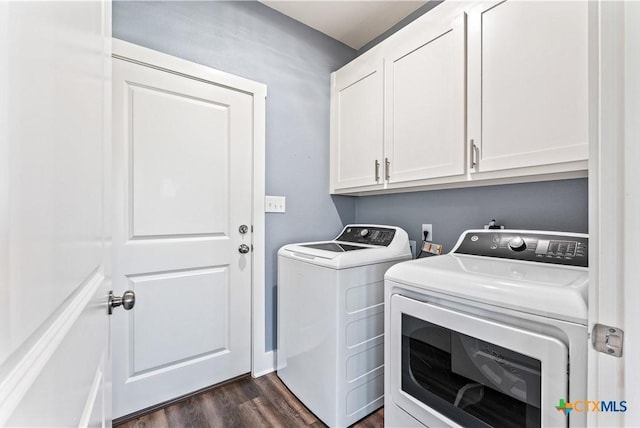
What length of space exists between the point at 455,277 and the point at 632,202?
58 cm

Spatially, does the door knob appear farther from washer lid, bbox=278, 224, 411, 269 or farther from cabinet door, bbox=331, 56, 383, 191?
cabinet door, bbox=331, 56, 383, 191

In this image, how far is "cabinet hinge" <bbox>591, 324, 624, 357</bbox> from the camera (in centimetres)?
49

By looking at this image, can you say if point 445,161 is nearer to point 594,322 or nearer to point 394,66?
point 394,66

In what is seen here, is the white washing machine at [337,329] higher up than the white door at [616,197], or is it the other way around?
the white door at [616,197]

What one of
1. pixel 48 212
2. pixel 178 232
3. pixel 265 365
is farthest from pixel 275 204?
pixel 48 212

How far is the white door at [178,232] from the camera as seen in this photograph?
4.89 ft

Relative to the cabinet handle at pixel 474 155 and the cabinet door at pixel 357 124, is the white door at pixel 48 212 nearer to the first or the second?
the cabinet handle at pixel 474 155

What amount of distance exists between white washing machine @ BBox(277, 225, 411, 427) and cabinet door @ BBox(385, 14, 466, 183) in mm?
543

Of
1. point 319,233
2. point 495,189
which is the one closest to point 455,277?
point 495,189

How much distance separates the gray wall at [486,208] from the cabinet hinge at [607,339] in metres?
1.05

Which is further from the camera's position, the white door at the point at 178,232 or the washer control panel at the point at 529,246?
the white door at the point at 178,232

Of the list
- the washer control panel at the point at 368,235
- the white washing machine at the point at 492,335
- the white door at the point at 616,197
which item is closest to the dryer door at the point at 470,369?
the white washing machine at the point at 492,335

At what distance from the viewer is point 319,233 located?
7.34 ft

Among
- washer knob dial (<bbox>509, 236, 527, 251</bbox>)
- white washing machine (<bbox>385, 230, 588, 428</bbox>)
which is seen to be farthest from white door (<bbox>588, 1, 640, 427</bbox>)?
washer knob dial (<bbox>509, 236, 527, 251</bbox>)
